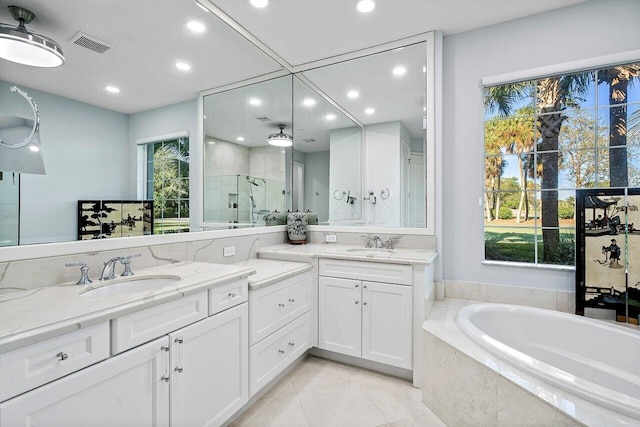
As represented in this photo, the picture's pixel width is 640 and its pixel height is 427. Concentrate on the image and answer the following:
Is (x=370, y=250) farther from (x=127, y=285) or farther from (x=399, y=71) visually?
(x=127, y=285)

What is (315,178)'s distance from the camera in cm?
335

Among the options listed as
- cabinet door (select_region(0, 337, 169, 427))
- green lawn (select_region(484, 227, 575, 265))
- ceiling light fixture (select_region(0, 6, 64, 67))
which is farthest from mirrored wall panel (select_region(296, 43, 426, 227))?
ceiling light fixture (select_region(0, 6, 64, 67))

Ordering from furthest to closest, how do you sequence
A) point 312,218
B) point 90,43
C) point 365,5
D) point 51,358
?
point 312,218 → point 365,5 → point 90,43 → point 51,358

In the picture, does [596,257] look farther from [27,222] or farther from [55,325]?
[27,222]

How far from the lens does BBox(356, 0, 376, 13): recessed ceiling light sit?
2193 millimetres

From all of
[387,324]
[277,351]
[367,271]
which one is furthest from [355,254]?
[277,351]

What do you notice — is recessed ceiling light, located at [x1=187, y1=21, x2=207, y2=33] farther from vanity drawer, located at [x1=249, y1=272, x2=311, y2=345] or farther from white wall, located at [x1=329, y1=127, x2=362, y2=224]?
vanity drawer, located at [x1=249, y1=272, x2=311, y2=345]

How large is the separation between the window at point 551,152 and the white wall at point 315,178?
160cm

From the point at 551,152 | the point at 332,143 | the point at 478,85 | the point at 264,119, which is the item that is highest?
the point at 478,85

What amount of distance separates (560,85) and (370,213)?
1.91 meters

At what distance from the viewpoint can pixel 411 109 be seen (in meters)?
2.79

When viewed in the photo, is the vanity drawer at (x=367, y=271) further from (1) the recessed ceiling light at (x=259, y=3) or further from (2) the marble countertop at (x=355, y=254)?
(1) the recessed ceiling light at (x=259, y=3)

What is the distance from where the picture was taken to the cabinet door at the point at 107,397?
2.89 feet

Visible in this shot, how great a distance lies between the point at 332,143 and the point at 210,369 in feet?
8.29
